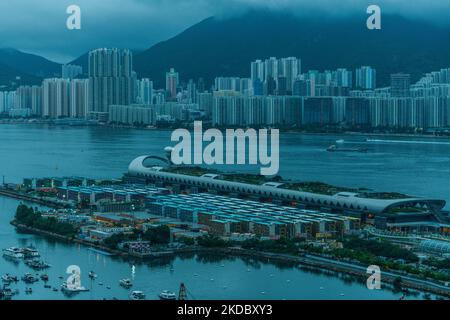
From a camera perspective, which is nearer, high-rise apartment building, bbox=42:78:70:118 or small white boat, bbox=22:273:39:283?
small white boat, bbox=22:273:39:283

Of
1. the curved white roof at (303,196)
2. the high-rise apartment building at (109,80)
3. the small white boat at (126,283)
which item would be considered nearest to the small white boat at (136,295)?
the small white boat at (126,283)

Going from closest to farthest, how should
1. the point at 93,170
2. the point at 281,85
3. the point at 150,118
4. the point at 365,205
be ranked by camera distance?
the point at 365,205, the point at 93,170, the point at 150,118, the point at 281,85

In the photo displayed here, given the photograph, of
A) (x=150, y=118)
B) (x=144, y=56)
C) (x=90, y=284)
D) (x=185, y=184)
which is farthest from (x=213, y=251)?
(x=144, y=56)

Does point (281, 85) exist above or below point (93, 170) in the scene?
above

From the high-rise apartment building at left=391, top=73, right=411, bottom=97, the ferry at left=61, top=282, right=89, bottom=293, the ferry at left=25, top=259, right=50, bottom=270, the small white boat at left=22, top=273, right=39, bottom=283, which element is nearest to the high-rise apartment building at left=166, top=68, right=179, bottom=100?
the high-rise apartment building at left=391, top=73, right=411, bottom=97

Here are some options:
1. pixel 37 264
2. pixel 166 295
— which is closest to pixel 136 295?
pixel 166 295

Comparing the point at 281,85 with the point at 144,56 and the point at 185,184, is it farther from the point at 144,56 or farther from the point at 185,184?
the point at 185,184

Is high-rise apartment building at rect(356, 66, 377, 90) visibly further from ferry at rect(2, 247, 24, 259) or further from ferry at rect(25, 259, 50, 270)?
ferry at rect(25, 259, 50, 270)
